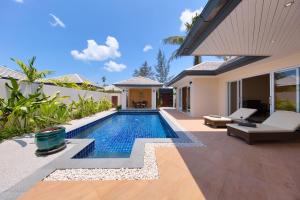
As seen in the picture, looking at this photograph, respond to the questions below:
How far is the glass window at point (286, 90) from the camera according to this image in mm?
6742

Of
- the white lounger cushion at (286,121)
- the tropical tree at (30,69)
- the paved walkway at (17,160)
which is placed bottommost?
the paved walkway at (17,160)

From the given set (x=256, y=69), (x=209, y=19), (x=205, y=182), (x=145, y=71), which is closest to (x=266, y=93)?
(x=256, y=69)

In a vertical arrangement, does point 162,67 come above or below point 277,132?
above

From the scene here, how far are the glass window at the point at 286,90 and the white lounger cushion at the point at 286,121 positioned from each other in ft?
2.81

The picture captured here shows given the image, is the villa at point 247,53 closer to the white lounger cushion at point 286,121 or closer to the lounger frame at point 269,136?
the white lounger cushion at point 286,121

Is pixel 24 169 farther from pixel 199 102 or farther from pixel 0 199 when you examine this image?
pixel 199 102

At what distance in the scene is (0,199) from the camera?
8.44 feet

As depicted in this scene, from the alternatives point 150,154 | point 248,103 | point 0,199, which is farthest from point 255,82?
point 0,199

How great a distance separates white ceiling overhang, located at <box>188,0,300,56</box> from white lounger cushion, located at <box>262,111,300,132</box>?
8.23ft

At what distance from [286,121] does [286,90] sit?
183 cm

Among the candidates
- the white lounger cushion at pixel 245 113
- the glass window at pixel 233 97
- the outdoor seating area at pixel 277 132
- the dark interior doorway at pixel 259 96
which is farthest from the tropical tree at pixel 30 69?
the dark interior doorway at pixel 259 96

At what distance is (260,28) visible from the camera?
4.20 metres

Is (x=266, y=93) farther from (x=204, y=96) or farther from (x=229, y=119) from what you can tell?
(x=229, y=119)

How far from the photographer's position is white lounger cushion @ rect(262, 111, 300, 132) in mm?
5781
